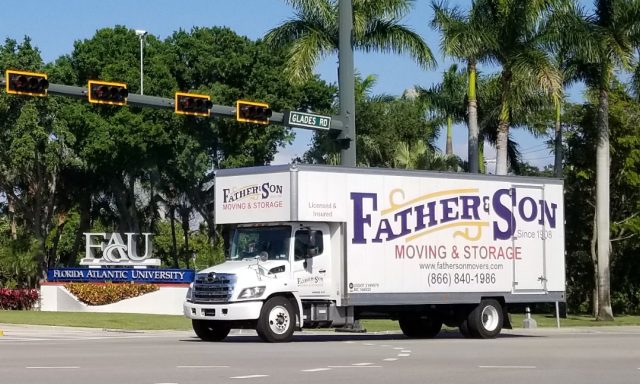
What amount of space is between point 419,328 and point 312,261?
5119mm

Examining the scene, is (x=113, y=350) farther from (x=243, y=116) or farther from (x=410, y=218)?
(x=243, y=116)

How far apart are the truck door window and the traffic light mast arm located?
7.55 m

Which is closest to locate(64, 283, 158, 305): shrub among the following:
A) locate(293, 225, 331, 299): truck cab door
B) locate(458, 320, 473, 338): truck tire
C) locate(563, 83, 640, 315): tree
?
locate(563, 83, 640, 315): tree

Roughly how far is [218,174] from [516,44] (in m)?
20.0

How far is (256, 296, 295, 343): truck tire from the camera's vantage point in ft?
84.9

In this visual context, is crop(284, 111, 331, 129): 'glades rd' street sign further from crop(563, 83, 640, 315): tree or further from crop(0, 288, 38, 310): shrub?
crop(0, 288, 38, 310): shrub

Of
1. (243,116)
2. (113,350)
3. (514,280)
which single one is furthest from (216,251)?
(113,350)

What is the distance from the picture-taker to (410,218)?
91.8ft

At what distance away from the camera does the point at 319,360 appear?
2047 centimetres

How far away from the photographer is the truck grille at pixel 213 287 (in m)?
25.8

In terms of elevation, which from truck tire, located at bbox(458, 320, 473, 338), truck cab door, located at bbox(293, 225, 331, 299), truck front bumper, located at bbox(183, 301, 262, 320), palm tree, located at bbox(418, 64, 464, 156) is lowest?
truck tire, located at bbox(458, 320, 473, 338)

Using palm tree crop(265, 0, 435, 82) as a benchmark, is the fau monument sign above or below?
below

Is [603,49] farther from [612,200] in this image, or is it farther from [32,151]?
[32,151]

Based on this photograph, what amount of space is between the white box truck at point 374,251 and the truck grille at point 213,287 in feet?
0.09
